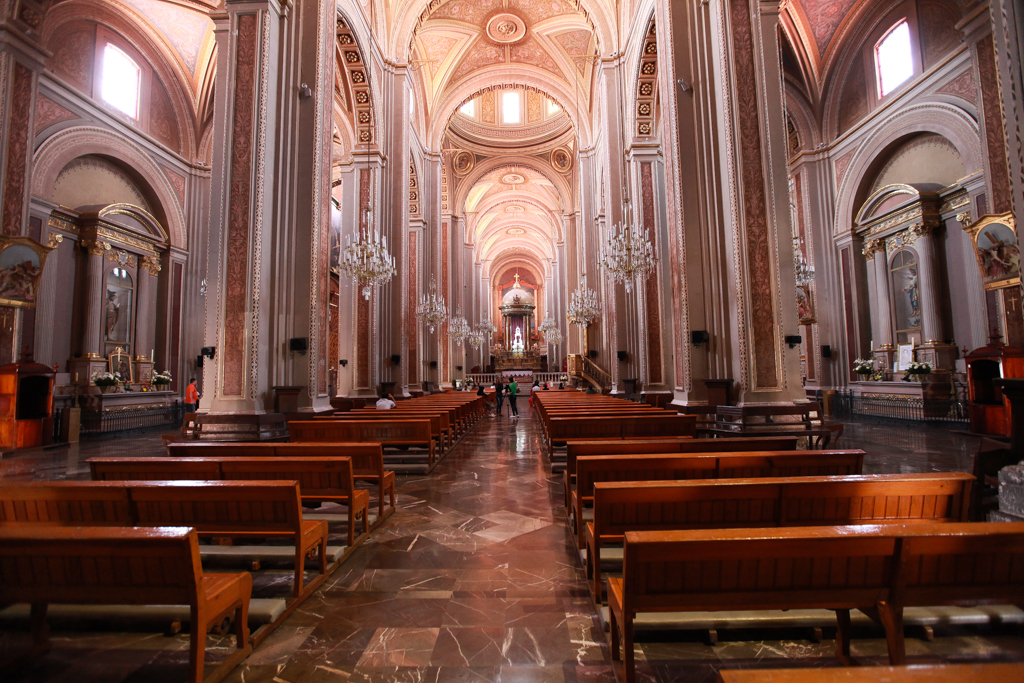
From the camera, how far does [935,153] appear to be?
13.4 meters

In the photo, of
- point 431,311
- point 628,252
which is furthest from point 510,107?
point 628,252

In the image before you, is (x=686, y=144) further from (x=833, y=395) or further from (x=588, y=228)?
(x=588, y=228)

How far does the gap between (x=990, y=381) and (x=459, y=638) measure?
11.5 metres

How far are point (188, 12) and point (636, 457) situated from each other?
1863 centimetres

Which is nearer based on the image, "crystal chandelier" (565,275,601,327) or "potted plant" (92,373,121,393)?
"potted plant" (92,373,121,393)

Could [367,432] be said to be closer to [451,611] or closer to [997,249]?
[451,611]

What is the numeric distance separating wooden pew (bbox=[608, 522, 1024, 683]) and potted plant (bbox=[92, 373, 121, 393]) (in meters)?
15.1

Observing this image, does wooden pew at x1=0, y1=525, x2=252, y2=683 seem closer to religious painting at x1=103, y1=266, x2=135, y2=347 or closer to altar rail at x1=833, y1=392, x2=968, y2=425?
religious painting at x1=103, y1=266, x2=135, y2=347

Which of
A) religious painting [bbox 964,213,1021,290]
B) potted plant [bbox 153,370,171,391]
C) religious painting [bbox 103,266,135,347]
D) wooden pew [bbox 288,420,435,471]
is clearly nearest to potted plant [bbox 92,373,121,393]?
religious painting [bbox 103,266,135,347]

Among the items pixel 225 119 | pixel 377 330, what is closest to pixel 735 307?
pixel 225 119

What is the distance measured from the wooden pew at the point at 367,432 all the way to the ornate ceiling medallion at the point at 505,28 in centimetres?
1919

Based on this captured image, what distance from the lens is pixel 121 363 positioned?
14.3 meters

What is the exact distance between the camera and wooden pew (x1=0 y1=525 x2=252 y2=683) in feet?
6.22

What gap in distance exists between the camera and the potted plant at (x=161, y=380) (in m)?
15.0
